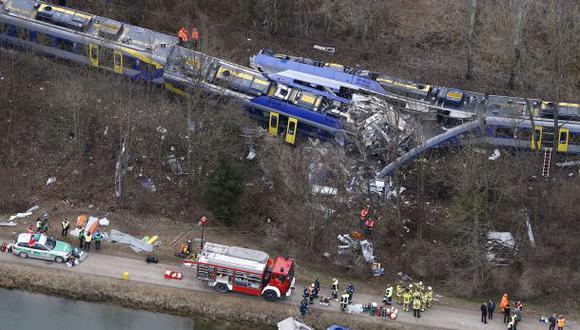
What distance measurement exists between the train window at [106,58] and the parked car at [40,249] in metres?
14.1

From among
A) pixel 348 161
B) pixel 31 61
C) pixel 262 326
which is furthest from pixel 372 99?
pixel 31 61

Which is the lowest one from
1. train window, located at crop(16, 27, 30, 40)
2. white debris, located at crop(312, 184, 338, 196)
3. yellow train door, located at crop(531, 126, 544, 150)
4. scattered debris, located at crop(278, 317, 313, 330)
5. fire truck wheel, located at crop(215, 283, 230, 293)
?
scattered debris, located at crop(278, 317, 313, 330)

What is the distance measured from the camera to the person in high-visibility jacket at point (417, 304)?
3981 cm

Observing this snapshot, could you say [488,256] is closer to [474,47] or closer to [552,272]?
[552,272]

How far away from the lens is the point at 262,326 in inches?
1582

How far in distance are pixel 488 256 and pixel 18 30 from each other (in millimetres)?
31045

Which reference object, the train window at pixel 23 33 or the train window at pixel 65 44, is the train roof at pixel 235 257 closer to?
the train window at pixel 65 44

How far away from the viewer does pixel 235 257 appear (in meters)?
40.7

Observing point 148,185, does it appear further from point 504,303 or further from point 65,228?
point 504,303

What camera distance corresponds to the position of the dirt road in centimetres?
3994

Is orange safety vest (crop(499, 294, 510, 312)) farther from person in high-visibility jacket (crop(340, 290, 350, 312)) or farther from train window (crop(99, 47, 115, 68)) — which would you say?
train window (crop(99, 47, 115, 68))

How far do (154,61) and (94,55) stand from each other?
391 centimetres

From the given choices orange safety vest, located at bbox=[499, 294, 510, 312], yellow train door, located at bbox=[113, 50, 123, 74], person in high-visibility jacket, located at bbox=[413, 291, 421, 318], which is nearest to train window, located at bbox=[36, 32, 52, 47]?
yellow train door, located at bbox=[113, 50, 123, 74]

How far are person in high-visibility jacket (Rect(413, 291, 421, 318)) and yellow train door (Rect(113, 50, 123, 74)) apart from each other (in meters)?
23.1
